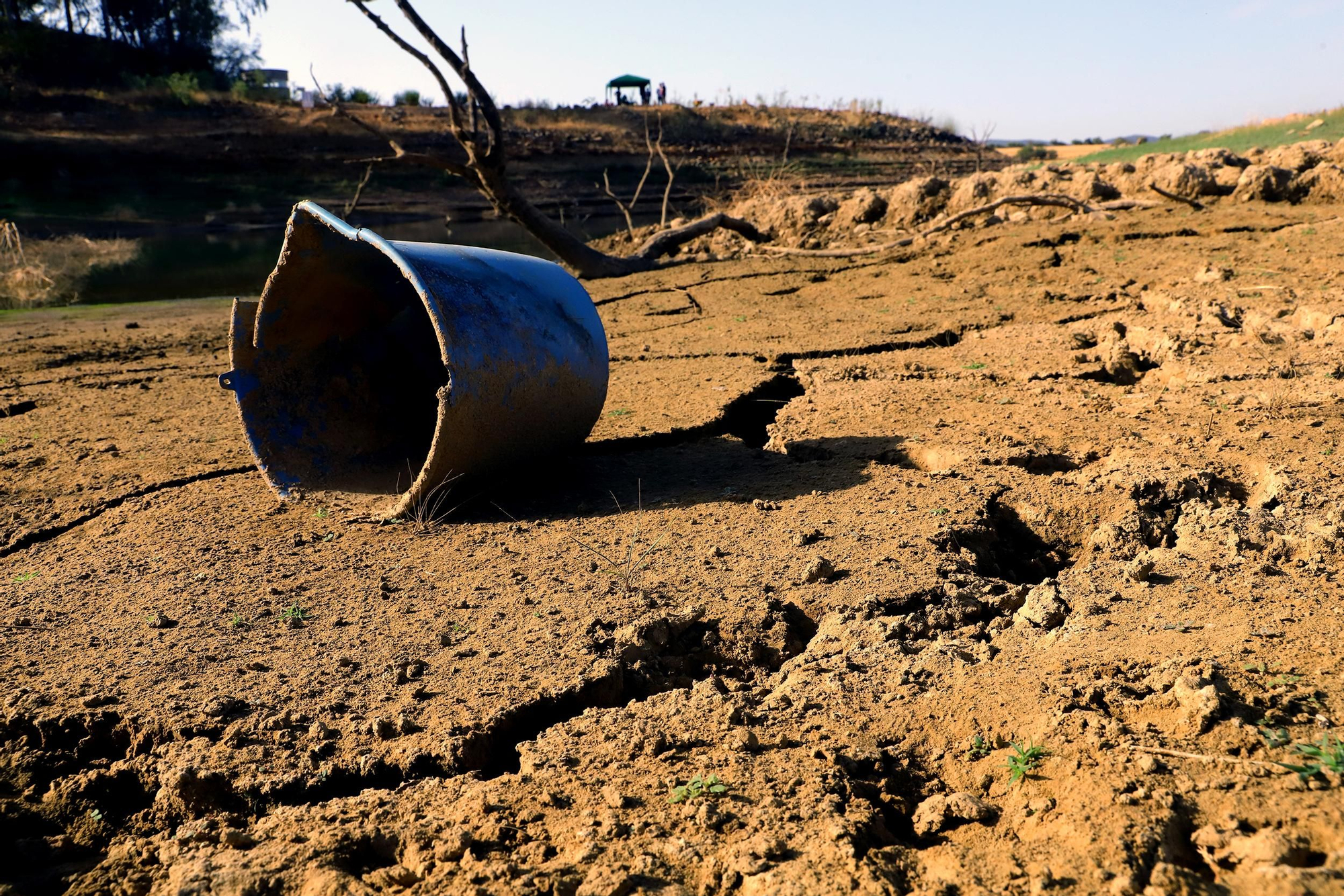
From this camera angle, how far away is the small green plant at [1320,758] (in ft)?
5.62

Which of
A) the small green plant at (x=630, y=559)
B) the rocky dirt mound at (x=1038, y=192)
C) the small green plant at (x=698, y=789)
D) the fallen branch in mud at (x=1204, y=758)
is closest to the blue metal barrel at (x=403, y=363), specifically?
the small green plant at (x=630, y=559)

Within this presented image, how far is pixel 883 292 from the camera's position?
25.6 ft

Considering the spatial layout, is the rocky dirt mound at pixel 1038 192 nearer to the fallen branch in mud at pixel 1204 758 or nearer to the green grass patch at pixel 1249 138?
the green grass patch at pixel 1249 138

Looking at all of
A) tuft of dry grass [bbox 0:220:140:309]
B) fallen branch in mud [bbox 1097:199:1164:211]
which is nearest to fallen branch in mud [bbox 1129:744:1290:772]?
fallen branch in mud [bbox 1097:199:1164:211]

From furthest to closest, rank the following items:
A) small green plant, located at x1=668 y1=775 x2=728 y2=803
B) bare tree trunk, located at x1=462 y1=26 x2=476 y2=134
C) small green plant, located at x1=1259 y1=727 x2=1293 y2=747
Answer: bare tree trunk, located at x1=462 y1=26 x2=476 y2=134
small green plant, located at x1=668 y1=775 x2=728 y2=803
small green plant, located at x1=1259 y1=727 x2=1293 y2=747

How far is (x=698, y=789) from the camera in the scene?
1971 mm

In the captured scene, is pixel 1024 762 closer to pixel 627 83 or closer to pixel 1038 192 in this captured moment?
pixel 1038 192

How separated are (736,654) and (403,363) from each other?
8.40 feet

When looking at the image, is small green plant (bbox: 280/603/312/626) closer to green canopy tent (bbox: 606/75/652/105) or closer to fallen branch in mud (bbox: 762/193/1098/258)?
fallen branch in mud (bbox: 762/193/1098/258)

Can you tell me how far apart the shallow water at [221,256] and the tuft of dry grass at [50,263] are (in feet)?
0.70

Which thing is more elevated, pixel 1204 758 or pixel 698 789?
pixel 1204 758

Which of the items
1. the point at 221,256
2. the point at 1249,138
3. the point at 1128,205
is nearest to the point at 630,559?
the point at 1128,205

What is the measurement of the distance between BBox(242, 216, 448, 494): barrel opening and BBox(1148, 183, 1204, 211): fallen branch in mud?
289 inches

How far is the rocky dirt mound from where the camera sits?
9250 mm
